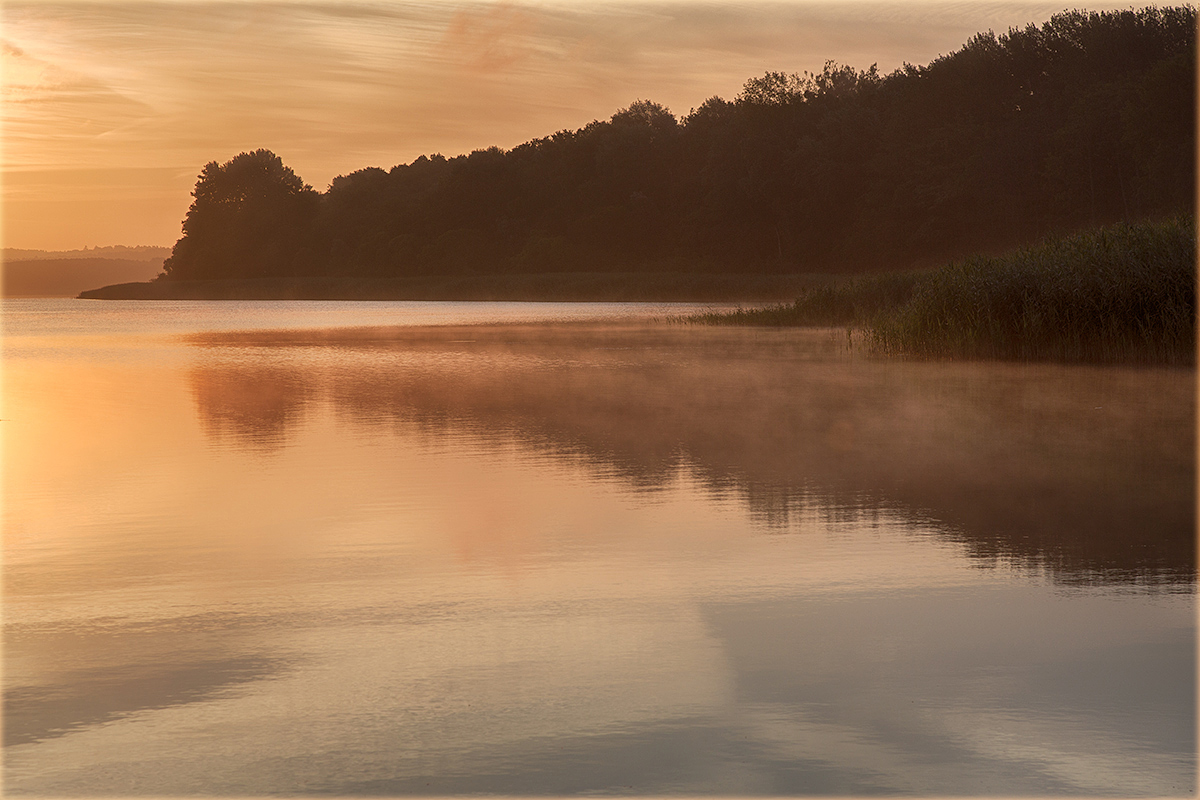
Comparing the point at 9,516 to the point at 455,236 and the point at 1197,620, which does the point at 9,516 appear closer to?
the point at 1197,620

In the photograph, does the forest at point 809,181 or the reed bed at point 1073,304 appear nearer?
the reed bed at point 1073,304

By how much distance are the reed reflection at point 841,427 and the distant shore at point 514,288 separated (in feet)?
148

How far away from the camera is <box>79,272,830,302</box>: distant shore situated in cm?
6869

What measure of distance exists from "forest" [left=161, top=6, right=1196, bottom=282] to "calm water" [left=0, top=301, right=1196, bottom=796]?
47.9m

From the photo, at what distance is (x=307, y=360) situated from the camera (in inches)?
933

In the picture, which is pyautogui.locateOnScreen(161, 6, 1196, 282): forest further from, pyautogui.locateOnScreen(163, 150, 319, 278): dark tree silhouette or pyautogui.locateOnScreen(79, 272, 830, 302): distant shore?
pyautogui.locateOnScreen(79, 272, 830, 302): distant shore

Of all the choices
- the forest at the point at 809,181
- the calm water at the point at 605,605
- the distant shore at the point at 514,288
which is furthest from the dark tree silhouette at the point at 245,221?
the calm water at the point at 605,605

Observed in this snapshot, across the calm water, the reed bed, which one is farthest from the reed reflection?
the reed bed

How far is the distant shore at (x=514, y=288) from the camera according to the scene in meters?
68.7

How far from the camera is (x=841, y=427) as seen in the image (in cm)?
1266

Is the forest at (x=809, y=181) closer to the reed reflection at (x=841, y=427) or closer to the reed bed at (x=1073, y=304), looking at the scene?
the reed bed at (x=1073, y=304)

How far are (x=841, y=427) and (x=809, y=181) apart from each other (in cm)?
7005

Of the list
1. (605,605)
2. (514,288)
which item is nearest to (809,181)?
(514,288)

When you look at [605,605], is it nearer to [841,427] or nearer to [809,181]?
[841,427]
